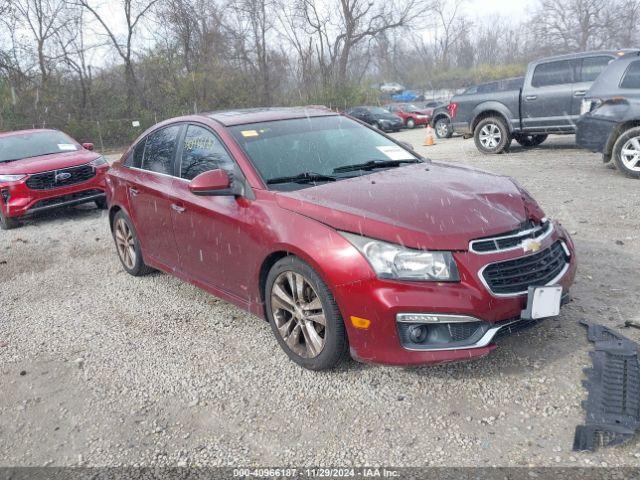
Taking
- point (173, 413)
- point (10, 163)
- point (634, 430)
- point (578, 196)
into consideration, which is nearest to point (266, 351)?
point (173, 413)

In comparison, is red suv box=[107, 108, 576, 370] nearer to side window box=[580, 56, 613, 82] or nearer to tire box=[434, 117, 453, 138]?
side window box=[580, 56, 613, 82]

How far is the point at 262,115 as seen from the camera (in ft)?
14.8

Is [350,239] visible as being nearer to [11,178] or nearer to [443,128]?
[11,178]

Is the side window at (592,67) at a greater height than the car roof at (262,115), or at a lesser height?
greater

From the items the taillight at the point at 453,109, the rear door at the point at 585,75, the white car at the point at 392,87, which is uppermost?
the white car at the point at 392,87

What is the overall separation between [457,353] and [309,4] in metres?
42.8

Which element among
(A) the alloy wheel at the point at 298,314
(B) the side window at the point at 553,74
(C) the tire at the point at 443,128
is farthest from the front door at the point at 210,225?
(C) the tire at the point at 443,128

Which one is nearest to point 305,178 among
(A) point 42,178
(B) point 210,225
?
(B) point 210,225

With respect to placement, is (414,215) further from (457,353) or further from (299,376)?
(299,376)

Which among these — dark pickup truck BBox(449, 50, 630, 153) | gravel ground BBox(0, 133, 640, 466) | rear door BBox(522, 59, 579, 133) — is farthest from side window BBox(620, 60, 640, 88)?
gravel ground BBox(0, 133, 640, 466)

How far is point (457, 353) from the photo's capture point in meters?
2.94

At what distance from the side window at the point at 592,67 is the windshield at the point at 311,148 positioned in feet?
27.1

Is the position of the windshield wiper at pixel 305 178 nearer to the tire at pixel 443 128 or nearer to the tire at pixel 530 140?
the tire at pixel 530 140

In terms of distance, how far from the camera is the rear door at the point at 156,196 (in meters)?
4.63
